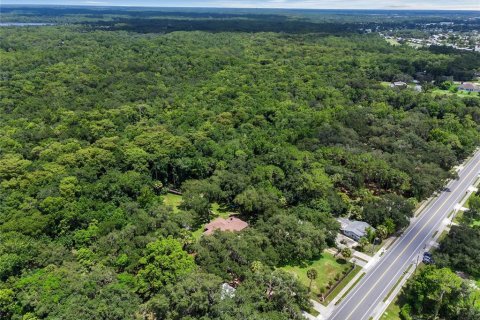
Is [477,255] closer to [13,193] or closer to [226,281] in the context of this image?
[226,281]

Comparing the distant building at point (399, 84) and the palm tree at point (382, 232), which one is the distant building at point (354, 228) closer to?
the palm tree at point (382, 232)

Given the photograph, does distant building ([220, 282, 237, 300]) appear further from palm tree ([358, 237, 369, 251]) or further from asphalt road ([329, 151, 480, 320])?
palm tree ([358, 237, 369, 251])

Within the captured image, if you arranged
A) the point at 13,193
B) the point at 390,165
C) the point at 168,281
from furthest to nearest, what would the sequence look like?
the point at 390,165 < the point at 13,193 < the point at 168,281

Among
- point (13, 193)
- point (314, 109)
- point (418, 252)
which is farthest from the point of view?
point (314, 109)

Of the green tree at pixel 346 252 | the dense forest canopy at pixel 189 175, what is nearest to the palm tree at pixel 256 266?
the dense forest canopy at pixel 189 175

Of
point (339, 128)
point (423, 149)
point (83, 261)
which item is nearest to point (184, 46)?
point (339, 128)

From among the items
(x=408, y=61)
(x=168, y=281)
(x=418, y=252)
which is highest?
(x=408, y=61)

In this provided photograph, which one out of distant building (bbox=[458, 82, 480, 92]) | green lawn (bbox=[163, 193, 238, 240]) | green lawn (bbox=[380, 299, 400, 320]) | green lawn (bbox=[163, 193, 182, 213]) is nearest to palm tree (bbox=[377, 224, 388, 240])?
green lawn (bbox=[380, 299, 400, 320])
